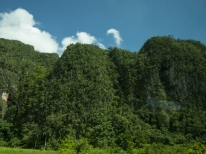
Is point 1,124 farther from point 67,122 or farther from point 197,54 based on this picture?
point 197,54

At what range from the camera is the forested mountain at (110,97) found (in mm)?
39188

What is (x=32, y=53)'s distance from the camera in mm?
70438

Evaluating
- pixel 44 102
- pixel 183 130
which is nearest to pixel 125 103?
pixel 183 130

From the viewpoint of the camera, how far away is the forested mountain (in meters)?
39.2

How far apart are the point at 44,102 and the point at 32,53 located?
29.6m

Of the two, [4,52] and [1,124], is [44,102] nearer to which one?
[1,124]

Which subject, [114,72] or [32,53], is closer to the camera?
[114,72]

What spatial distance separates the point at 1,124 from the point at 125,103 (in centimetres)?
2151

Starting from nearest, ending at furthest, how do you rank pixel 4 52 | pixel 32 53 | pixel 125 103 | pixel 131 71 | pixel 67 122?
pixel 67 122 < pixel 125 103 < pixel 131 71 < pixel 4 52 < pixel 32 53

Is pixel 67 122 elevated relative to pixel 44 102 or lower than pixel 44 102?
lower

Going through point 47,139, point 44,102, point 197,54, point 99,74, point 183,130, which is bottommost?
point 47,139

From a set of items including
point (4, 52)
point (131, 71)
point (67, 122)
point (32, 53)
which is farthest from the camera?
point (32, 53)

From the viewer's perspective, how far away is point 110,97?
4641 centimetres

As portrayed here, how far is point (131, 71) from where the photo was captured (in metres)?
51.8
